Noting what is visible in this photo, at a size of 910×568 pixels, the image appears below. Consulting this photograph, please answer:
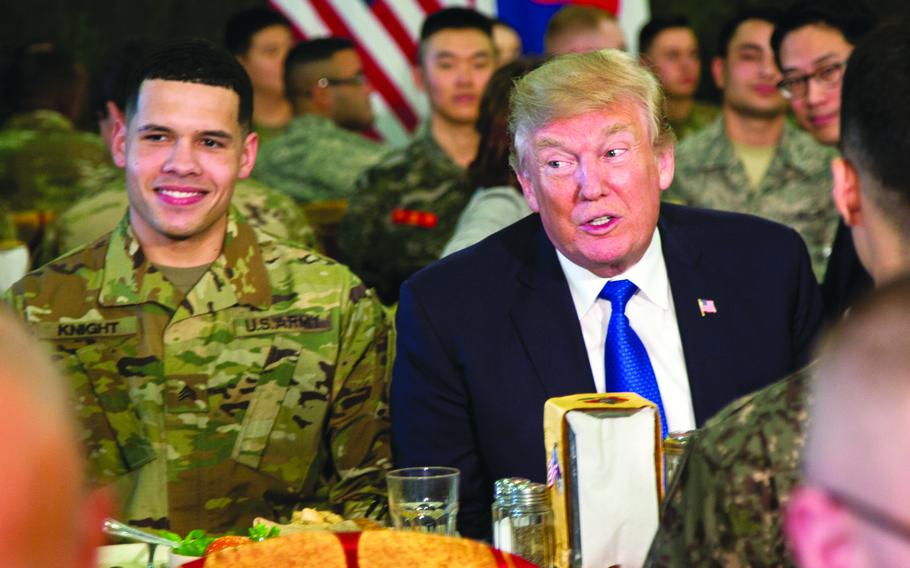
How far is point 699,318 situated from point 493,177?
111cm

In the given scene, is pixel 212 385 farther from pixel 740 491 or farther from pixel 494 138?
pixel 740 491

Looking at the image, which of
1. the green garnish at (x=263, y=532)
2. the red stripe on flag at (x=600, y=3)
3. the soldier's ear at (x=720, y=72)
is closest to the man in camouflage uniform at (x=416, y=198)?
the soldier's ear at (x=720, y=72)

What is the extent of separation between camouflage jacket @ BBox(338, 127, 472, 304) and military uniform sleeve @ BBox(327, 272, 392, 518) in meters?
2.00

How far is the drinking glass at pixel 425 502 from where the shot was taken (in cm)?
192

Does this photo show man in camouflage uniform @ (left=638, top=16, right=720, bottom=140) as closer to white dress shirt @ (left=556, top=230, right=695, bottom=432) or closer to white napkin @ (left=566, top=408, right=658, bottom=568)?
white dress shirt @ (left=556, top=230, right=695, bottom=432)

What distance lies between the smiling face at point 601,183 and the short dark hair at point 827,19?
2.17m

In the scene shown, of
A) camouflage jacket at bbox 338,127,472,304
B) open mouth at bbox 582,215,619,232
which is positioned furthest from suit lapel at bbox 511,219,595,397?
camouflage jacket at bbox 338,127,472,304

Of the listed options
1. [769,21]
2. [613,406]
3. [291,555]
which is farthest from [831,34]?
[291,555]

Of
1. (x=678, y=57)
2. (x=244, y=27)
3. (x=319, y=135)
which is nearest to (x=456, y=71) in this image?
(x=319, y=135)

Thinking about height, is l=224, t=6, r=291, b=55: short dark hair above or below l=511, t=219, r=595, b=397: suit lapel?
above

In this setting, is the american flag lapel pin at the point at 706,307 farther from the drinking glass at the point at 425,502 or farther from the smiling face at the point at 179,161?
the smiling face at the point at 179,161

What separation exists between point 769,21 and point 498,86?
7.75ft

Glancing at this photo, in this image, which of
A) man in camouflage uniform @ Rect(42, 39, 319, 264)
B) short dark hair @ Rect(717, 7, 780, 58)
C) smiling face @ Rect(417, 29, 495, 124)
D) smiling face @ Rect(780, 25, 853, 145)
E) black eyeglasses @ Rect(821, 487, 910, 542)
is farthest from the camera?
smiling face @ Rect(417, 29, 495, 124)

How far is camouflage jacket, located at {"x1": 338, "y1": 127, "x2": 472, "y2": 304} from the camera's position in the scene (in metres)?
5.13
